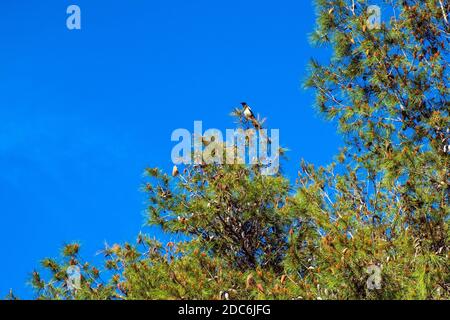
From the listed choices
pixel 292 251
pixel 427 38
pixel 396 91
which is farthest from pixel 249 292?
pixel 427 38

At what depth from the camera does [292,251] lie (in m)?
5.27

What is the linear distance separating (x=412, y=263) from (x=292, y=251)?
940 millimetres

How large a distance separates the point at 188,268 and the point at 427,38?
3940 millimetres

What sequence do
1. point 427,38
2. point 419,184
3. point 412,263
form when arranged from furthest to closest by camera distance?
point 427,38, point 419,184, point 412,263

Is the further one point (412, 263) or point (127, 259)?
point (127, 259)

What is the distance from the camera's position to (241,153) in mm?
6961

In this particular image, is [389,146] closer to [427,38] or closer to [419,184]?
[419,184]
